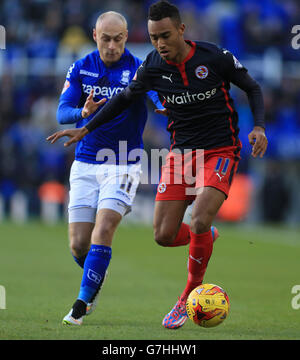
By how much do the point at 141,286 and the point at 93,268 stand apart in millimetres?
2849

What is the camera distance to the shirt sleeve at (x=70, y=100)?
6.80 metres

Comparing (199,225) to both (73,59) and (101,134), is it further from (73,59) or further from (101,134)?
(73,59)

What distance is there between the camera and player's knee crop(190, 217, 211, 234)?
6.32 m

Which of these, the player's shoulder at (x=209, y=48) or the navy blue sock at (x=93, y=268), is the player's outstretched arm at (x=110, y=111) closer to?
the player's shoulder at (x=209, y=48)

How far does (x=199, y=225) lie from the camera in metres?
6.34

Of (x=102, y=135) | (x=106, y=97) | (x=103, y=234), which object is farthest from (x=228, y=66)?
(x=103, y=234)

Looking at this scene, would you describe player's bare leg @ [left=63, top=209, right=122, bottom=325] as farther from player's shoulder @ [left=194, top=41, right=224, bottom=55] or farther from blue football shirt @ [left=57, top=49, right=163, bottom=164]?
player's shoulder @ [left=194, top=41, right=224, bottom=55]

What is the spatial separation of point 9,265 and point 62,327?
531 centimetres

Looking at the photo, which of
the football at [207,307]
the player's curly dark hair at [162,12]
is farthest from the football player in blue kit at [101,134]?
the football at [207,307]

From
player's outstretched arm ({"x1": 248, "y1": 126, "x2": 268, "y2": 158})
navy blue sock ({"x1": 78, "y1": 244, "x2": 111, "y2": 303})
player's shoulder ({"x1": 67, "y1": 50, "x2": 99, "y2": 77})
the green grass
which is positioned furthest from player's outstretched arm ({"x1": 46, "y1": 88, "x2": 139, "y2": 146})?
the green grass

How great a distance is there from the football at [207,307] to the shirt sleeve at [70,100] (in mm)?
1861

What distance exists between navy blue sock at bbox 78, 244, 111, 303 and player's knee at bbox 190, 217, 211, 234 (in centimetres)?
79

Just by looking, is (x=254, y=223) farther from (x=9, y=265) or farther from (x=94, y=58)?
(x=94, y=58)
